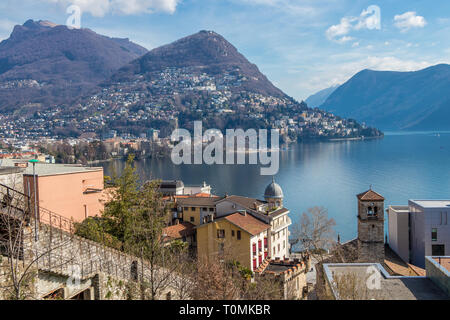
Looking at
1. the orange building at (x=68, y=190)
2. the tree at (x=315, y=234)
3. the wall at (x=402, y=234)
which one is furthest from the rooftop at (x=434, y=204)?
the orange building at (x=68, y=190)

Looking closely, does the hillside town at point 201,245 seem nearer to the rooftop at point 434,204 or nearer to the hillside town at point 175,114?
the rooftop at point 434,204

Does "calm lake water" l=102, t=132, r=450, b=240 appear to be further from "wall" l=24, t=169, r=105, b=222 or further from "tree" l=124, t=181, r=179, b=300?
"tree" l=124, t=181, r=179, b=300

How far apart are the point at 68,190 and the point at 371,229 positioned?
10935mm

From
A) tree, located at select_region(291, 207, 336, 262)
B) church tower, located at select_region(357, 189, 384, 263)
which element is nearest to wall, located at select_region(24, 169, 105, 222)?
church tower, located at select_region(357, 189, 384, 263)

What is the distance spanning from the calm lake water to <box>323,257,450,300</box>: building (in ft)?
68.5

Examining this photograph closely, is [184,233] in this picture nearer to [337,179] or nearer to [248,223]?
[248,223]

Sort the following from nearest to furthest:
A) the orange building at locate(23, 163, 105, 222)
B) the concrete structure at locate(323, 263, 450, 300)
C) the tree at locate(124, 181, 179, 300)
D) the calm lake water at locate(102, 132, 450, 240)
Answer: the concrete structure at locate(323, 263, 450, 300) < the tree at locate(124, 181, 179, 300) < the orange building at locate(23, 163, 105, 222) < the calm lake water at locate(102, 132, 450, 240)

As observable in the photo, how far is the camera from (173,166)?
244 ft

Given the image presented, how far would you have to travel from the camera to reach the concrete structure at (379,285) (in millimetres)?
6324

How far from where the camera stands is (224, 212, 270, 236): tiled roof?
1867 centimetres

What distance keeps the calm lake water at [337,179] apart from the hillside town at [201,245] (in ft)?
31.0
